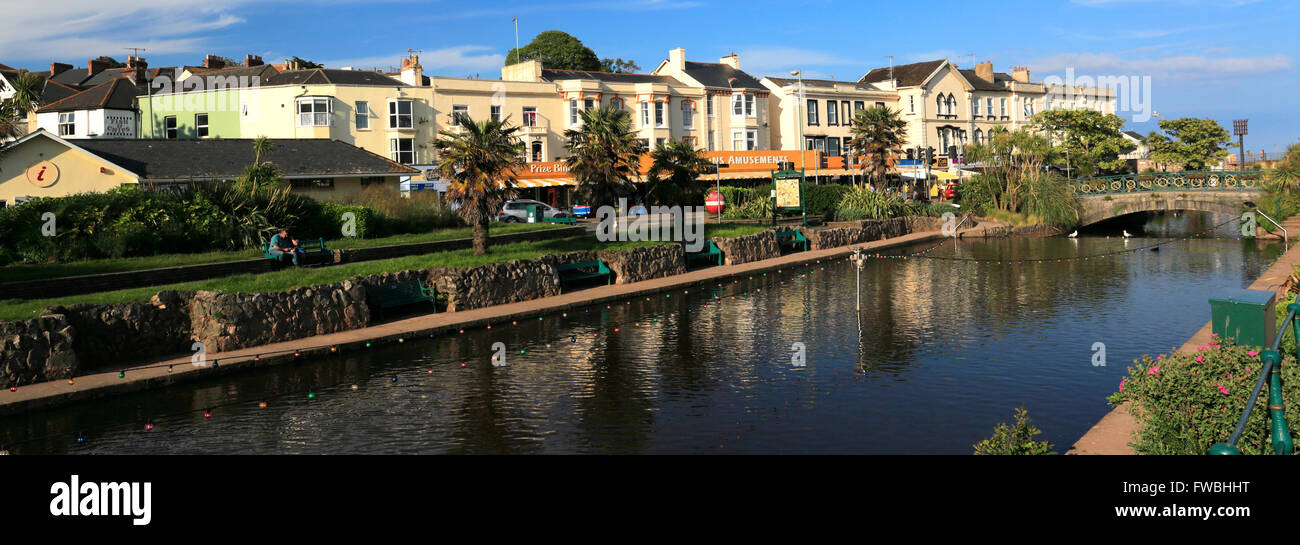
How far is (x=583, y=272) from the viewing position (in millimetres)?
28797

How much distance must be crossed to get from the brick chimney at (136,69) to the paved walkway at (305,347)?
177 feet

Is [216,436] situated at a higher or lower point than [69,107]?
lower

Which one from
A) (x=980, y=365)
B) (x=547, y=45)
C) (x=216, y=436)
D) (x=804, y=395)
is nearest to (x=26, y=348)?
(x=216, y=436)

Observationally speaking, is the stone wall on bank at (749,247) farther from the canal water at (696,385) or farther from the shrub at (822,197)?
the shrub at (822,197)

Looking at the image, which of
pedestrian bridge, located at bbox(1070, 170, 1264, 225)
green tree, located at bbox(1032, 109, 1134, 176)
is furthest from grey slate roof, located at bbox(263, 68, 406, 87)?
green tree, located at bbox(1032, 109, 1134, 176)

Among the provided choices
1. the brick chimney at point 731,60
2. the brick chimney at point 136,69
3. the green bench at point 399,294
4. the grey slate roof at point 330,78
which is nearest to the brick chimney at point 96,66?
the brick chimney at point 136,69

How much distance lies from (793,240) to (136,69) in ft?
179

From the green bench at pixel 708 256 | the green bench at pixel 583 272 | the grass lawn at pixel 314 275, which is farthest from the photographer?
the green bench at pixel 708 256

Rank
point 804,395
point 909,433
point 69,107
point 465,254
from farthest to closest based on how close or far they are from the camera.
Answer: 1. point 69,107
2. point 465,254
3. point 804,395
4. point 909,433

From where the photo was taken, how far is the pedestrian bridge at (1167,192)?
1847 inches

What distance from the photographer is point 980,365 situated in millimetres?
17000
